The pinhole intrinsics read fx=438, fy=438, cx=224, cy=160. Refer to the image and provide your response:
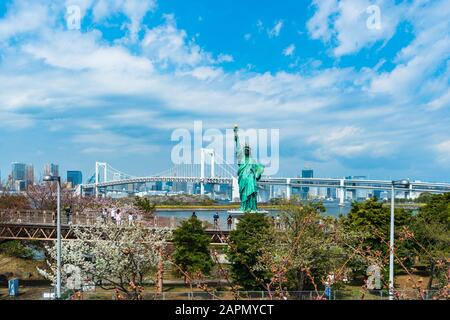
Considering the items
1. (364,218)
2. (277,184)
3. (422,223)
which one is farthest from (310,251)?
(277,184)

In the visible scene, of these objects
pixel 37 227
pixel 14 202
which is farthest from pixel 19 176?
pixel 37 227

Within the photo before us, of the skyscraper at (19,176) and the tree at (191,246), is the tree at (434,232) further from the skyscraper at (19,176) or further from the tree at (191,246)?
the skyscraper at (19,176)

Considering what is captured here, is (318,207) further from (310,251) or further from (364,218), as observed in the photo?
(364,218)

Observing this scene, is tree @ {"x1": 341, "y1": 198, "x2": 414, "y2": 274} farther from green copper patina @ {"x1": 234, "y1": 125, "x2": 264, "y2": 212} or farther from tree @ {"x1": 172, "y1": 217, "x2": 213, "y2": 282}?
tree @ {"x1": 172, "y1": 217, "x2": 213, "y2": 282}

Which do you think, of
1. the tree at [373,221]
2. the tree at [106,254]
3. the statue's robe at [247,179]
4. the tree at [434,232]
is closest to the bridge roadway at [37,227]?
the statue's robe at [247,179]

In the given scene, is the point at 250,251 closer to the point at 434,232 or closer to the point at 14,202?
the point at 434,232
